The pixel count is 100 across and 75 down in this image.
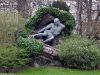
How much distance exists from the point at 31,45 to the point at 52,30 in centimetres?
247

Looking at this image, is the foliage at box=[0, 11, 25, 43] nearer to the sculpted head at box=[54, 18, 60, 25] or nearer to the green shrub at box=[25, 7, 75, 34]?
the green shrub at box=[25, 7, 75, 34]

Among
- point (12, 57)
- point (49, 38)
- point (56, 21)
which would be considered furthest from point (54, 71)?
point (56, 21)

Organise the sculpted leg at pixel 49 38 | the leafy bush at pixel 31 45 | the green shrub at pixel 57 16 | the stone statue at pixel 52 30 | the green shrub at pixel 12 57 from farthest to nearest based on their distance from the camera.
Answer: the green shrub at pixel 57 16 < the stone statue at pixel 52 30 < the sculpted leg at pixel 49 38 < the leafy bush at pixel 31 45 < the green shrub at pixel 12 57

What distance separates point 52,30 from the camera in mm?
18406

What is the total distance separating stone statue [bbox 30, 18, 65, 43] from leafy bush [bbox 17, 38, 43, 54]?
5.45ft

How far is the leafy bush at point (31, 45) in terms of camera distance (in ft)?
53.1

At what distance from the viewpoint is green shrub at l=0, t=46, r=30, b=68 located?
1502cm

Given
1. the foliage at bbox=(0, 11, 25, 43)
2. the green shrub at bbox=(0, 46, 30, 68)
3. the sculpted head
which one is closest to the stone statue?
the sculpted head

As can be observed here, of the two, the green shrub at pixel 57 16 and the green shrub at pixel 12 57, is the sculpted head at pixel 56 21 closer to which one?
the green shrub at pixel 57 16

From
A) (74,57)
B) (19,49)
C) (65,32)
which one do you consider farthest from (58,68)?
(65,32)

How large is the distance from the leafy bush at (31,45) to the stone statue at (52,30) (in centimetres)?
166

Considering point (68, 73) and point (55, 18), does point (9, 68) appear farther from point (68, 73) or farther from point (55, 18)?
point (55, 18)

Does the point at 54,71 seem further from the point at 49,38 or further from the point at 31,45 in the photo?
the point at 49,38

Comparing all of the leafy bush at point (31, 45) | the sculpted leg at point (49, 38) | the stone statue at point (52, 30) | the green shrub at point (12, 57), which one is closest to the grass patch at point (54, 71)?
the green shrub at point (12, 57)
